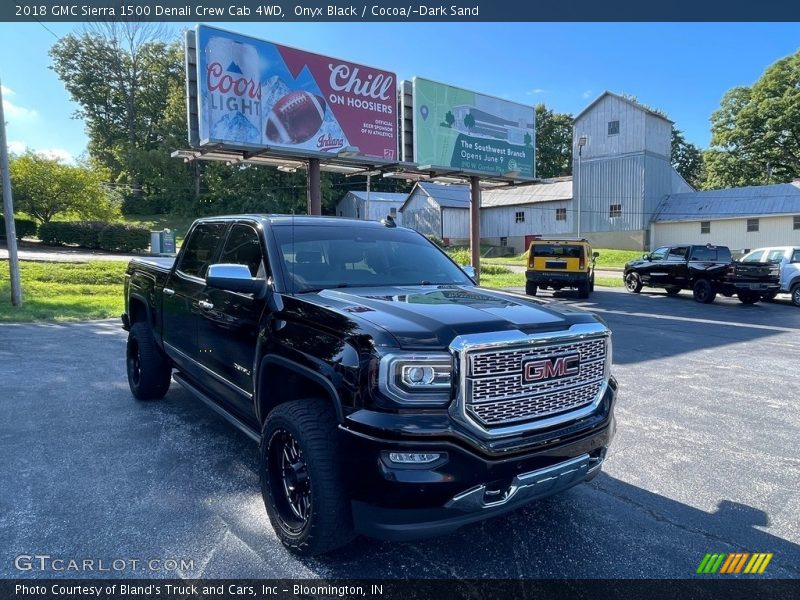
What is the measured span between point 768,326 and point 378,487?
13.5 meters

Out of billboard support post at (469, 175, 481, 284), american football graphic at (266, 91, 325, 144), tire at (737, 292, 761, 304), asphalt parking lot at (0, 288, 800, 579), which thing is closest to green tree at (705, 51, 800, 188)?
tire at (737, 292, 761, 304)

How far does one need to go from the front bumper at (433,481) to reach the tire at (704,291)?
18.0m

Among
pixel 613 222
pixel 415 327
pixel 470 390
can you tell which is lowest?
pixel 470 390

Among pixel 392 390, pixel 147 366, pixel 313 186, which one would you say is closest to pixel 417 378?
pixel 392 390

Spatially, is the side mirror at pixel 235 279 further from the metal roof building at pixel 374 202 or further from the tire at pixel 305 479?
the metal roof building at pixel 374 202

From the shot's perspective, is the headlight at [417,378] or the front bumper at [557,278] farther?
the front bumper at [557,278]

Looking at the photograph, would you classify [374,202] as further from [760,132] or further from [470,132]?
[470,132]

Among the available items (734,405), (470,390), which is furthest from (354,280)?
(734,405)

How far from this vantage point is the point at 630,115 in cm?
3784

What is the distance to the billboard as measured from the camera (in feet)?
57.9

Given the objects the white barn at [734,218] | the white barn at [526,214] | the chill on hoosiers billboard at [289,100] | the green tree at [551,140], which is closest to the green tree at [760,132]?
the white barn at [734,218]

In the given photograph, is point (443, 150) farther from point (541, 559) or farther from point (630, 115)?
point (630, 115)

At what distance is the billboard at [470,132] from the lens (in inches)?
695

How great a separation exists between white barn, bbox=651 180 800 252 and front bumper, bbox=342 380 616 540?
3969 centimetres
